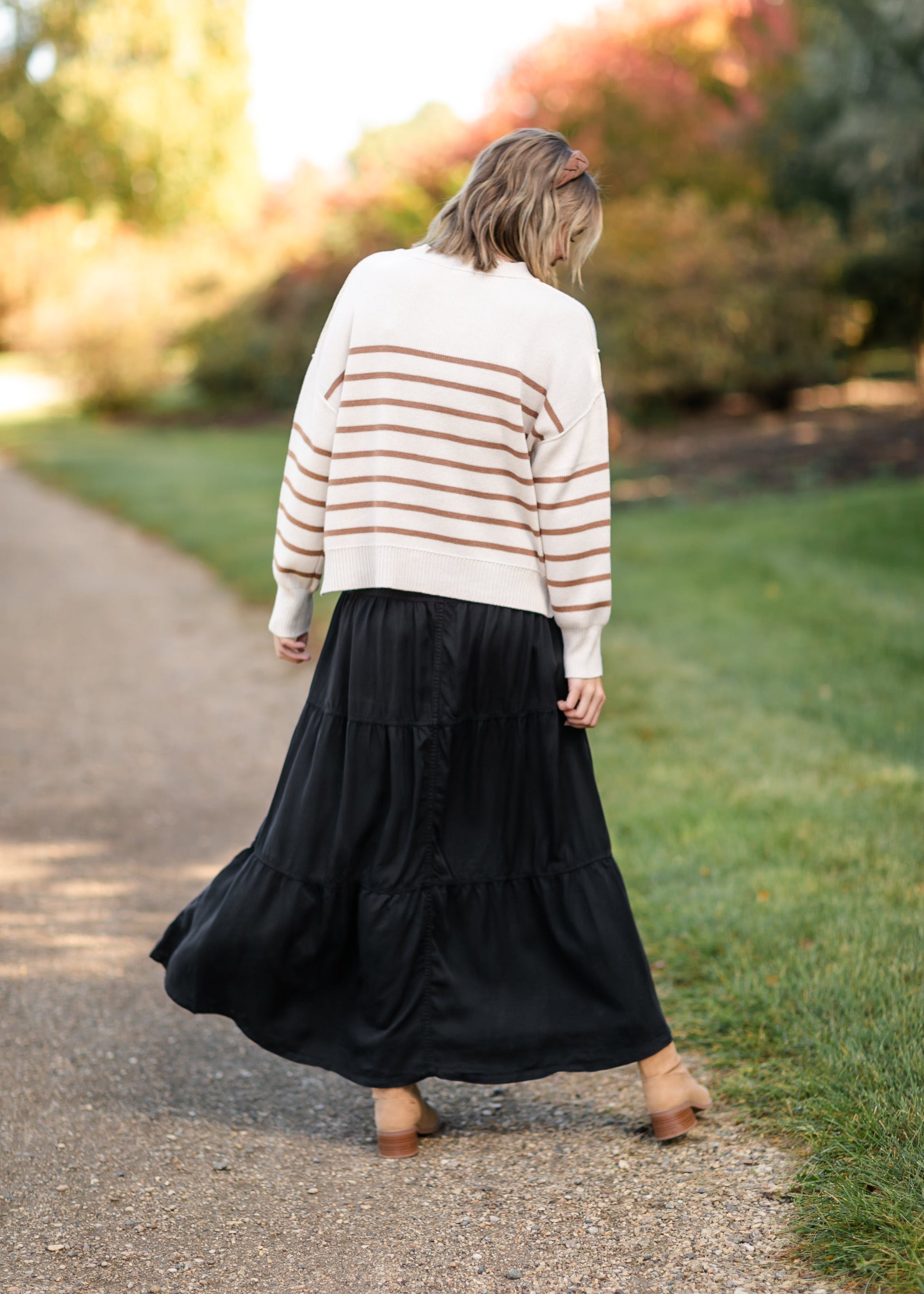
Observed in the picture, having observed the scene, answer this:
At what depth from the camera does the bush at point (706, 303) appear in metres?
14.1

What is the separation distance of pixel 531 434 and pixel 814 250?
13.7 m

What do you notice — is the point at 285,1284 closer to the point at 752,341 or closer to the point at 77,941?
the point at 77,941

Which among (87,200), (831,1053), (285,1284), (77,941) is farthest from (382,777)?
(87,200)

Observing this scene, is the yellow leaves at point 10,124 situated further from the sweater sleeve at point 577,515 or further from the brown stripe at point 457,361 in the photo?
the sweater sleeve at point 577,515

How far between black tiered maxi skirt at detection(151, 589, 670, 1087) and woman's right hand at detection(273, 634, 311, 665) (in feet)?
0.48

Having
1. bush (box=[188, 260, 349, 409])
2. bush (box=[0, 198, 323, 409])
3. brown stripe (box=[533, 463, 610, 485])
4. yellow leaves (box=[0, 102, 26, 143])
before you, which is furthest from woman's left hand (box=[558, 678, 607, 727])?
yellow leaves (box=[0, 102, 26, 143])

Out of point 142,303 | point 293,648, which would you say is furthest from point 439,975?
point 142,303

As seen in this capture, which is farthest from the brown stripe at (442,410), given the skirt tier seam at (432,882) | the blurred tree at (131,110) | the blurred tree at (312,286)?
the blurred tree at (131,110)

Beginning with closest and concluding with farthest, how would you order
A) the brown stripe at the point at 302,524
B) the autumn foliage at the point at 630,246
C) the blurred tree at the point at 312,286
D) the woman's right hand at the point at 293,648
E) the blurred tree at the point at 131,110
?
the brown stripe at the point at 302,524 → the woman's right hand at the point at 293,648 → the autumn foliage at the point at 630,246 → the blurred tree at the point at 312,286 → the blurred tree at the point at 131,110

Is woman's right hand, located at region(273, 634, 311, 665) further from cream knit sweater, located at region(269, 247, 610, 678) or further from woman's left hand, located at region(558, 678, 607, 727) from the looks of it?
woman's left hand, located at region(558, 678, 607, 727)

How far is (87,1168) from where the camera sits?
8.10 feet

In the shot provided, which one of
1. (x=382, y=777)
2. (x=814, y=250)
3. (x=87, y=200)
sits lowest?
(x=382, y=777)

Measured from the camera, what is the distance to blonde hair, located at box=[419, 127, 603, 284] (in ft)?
7.50

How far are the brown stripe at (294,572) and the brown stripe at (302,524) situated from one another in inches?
3.5
